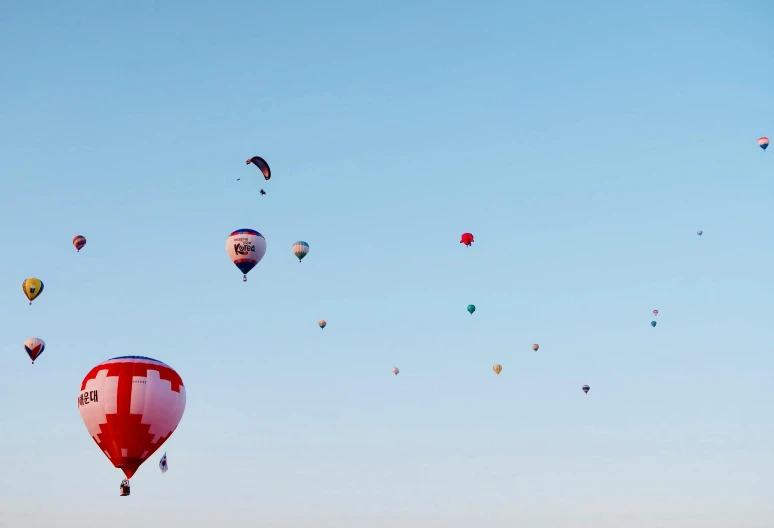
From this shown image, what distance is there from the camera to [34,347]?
66.6m

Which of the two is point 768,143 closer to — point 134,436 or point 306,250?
point 306,250

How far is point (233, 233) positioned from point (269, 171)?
16.8 ft

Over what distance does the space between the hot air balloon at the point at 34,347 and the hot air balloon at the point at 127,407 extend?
23.9 meters

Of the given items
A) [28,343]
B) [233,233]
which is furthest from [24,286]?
[233,233]

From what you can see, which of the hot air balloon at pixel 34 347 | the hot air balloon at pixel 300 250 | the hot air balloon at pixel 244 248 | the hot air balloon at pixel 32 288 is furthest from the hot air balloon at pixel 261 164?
the hot air balloon at pixel 34 347

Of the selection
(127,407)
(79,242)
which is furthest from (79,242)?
(127,407)

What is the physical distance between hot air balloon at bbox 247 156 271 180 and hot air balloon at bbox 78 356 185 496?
22.3 meters

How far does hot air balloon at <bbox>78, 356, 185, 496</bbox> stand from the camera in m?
43.0

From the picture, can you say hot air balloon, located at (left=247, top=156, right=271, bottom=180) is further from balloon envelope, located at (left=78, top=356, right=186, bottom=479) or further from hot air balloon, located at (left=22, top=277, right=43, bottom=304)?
balloon envelope, located at (left=78, top=356, right=186, bottom=479)

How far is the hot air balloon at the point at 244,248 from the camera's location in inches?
2432

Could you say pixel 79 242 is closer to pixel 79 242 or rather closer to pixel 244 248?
pixel 79 242

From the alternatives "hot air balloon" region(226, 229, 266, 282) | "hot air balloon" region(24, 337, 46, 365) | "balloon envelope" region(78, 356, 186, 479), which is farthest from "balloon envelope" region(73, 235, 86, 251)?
"balloon envelope" region(78, 356, 186, 479)

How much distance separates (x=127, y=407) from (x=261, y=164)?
25036 millimetres

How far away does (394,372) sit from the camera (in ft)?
301
